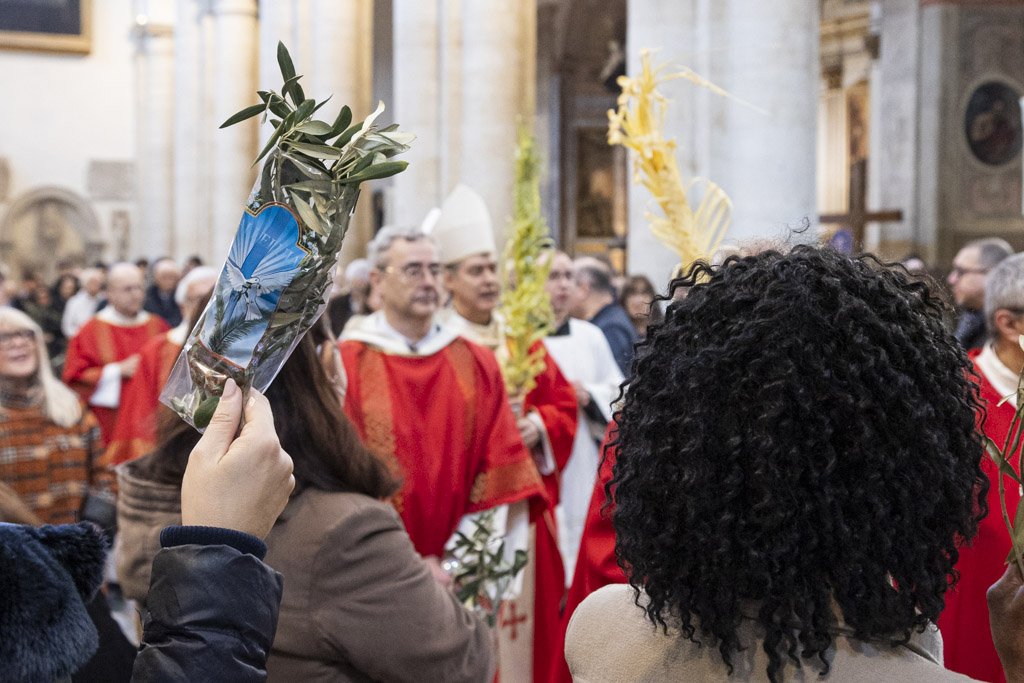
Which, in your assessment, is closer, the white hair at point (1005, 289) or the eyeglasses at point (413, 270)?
the white hair at point (1005, 289)

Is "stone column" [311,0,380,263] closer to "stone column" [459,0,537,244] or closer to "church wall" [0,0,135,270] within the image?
"stone column" [459,0,537,244]

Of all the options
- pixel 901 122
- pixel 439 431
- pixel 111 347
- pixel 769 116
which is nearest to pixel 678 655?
pixel 439 431

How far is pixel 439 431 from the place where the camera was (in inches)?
188

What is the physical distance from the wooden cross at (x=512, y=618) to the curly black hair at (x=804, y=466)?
3.61 meters

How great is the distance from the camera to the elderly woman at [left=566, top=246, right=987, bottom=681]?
1.50 meters

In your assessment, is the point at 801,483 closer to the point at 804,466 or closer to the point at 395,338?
the point at 804,466

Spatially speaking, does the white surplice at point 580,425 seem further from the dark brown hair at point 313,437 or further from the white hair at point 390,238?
the dark brown hair at point 313,437

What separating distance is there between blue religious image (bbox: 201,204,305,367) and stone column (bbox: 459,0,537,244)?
28.4 feet

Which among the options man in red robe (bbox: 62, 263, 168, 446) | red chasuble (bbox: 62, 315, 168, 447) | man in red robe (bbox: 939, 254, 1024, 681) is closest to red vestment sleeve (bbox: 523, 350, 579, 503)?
man in red robe (bbox: 939, 254, 1024, 681)

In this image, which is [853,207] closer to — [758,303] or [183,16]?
[758,303]

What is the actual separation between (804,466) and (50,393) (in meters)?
4.79

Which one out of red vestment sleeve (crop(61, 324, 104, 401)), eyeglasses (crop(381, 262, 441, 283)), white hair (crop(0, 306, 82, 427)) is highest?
eyeglasses (crop(381, 262, 441, 283))

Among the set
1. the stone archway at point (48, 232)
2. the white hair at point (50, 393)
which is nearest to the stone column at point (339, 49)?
the white hair at point (50, 393)

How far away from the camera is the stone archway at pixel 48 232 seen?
2923 centimetres
